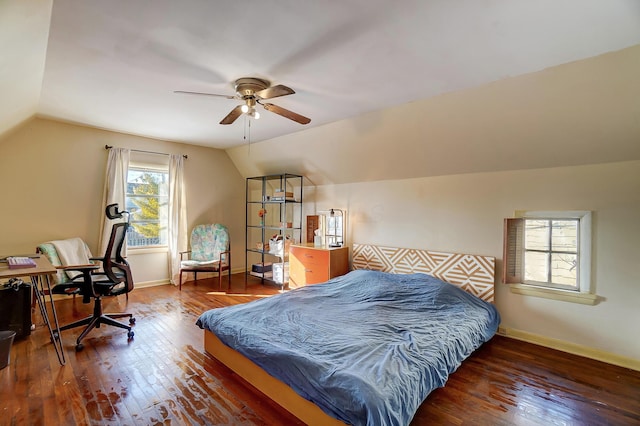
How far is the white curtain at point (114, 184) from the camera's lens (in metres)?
4.33

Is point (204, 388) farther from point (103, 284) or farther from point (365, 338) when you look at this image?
point (103, 284)

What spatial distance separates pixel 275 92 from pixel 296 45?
1.31 ft

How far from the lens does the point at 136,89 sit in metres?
2.79

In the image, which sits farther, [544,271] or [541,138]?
[544,271]

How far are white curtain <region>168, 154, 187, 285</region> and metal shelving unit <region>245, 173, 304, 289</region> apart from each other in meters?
1.19

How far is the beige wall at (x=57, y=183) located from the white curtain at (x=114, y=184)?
12cm

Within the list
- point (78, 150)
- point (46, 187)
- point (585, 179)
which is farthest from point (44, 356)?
point (585, 179)

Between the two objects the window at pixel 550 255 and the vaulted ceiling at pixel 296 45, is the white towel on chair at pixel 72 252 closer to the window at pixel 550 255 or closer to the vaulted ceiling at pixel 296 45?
the vaulted ceiling at pixel 296 45

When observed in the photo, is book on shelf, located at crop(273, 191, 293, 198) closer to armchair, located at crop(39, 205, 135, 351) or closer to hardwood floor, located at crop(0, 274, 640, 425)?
armchair, located at crop(39, 205, 135, 351)

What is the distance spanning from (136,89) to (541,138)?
3.83 m

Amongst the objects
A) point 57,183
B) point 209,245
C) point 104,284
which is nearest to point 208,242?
point 209,245

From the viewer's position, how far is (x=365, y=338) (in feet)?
7.23

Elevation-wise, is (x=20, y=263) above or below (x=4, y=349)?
above

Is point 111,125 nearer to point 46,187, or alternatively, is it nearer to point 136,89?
point 46,187
